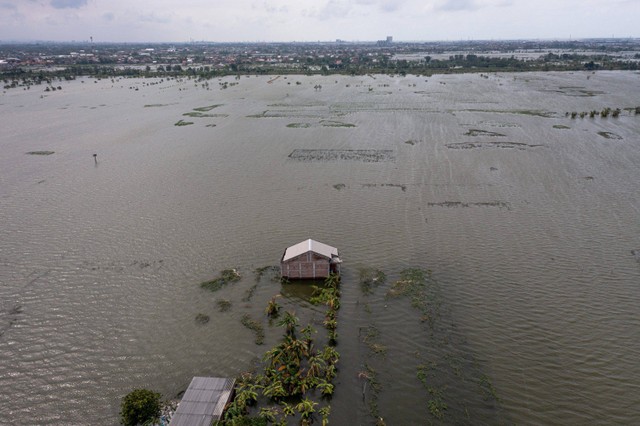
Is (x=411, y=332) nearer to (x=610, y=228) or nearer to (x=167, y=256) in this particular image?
(x=167, y=256)

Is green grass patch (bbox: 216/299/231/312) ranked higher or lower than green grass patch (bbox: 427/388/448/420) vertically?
higher

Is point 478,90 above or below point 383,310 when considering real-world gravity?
above

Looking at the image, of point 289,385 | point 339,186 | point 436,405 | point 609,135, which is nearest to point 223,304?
point 289,385

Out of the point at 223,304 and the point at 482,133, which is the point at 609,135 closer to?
the point at 482,133

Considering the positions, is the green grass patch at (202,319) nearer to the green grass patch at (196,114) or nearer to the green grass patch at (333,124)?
the green grass patch at (333,124)

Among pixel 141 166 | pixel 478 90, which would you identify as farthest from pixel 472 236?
pixel 478 90

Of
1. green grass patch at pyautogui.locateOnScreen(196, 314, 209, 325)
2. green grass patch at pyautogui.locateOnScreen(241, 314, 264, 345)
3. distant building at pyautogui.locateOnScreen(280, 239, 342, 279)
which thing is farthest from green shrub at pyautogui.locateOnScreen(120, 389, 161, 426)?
distant building at pyautogui.locateOnScreen(280, 239, 342, 279)

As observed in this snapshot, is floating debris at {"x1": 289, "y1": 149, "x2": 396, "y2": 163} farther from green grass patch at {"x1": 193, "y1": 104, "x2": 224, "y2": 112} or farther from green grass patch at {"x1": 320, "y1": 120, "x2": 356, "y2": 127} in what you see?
green grass patch at {"x1": 193, "y1": 104, "x2": 224, "y2": 112}
